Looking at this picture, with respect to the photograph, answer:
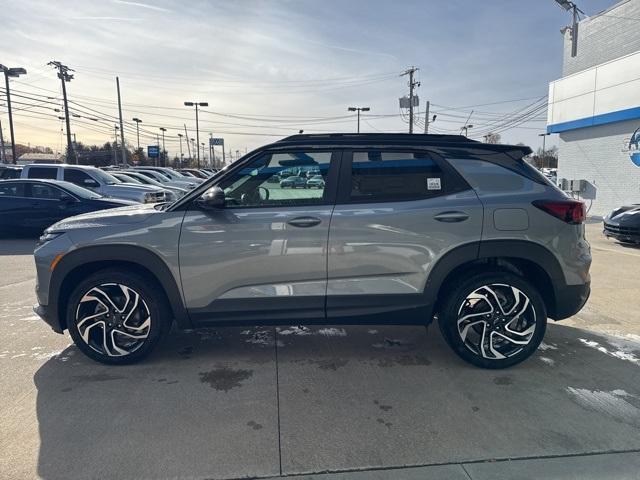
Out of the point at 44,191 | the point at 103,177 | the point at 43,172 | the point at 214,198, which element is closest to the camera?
the point at 214,198

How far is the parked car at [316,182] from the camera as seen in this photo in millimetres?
3539

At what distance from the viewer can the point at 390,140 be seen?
363 centimetres

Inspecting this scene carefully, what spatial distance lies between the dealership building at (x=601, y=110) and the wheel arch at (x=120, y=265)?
16002 millimetres

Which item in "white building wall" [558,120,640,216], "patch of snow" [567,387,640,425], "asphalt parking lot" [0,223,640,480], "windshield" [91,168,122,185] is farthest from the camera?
"white building wall" [558,120,640,216]

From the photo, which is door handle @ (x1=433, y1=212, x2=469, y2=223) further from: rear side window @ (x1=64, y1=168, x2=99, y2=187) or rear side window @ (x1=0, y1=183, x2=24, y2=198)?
rear side window @ (x1=64, y1=168, x2=99, y2=187)

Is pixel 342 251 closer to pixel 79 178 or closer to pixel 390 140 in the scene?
pixel 390 140

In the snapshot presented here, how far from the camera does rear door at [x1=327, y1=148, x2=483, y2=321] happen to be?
11.3ft

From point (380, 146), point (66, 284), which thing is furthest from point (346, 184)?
point (66, 284)

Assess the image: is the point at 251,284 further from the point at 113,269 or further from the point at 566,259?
the point at 566,259

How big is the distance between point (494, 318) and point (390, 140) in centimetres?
169

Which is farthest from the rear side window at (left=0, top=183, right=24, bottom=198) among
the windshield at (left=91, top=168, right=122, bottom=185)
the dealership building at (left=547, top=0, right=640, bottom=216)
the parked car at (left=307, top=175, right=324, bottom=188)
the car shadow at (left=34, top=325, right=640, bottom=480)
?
the dealership building at (left=547, top=0, right=640, bottom=216)

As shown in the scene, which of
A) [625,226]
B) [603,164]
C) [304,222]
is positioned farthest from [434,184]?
[603,164]

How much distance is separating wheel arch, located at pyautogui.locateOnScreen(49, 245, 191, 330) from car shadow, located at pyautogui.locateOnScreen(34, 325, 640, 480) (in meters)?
0.57

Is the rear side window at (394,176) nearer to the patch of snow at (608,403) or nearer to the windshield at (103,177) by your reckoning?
the patch of snow at (608,403)
